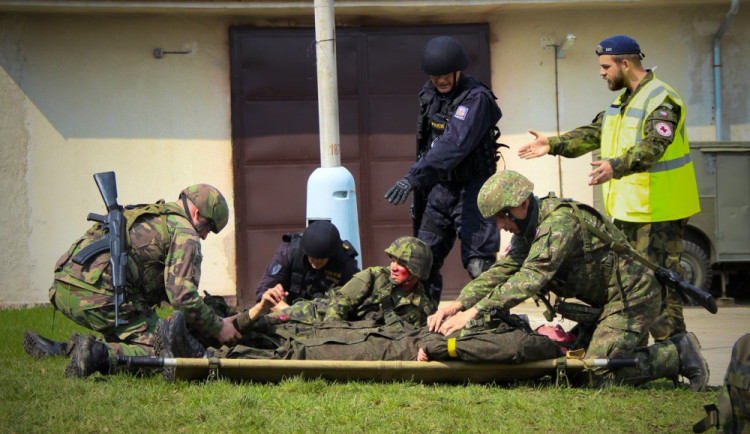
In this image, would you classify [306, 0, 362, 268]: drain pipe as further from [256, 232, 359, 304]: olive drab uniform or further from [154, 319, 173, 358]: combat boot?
[154, 319, 173, 358]: combat boot

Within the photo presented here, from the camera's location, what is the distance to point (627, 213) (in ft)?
21.2

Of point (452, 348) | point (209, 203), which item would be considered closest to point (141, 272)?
point (209, 203)

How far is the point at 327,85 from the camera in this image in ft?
30.4

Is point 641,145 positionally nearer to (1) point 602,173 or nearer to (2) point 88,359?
(1) point 602,173

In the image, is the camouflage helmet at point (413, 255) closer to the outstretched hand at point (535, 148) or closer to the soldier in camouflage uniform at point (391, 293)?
the soldier in camouflage uniform at point (391, 293)

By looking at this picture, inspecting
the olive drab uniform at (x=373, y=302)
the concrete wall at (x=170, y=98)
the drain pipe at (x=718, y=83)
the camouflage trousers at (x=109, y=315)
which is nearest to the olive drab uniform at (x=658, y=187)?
the olive drab uniform at (x=373, y=302)

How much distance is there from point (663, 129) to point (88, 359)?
371cm

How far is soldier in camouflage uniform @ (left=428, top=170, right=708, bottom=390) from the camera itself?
5.88 metres

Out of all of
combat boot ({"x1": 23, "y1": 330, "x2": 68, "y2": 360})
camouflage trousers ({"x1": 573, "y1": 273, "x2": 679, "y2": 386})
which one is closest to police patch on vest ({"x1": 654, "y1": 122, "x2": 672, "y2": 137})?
camouflage trousers ({"x1": 573, "y1": 273, "x2": 679, "y2": 386})

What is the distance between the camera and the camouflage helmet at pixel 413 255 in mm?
6762

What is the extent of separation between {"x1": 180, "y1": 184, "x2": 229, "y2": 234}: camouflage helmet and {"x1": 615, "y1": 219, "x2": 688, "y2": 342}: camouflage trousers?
8.67ft

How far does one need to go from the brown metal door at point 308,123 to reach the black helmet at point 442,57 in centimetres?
461

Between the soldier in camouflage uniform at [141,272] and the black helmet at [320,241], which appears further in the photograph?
the black helmet at [320,241]

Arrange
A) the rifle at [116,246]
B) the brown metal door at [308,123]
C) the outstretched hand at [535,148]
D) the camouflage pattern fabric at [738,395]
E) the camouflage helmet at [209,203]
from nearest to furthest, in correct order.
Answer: the camouflage pattern fabric at [738,395], the rifle at [116,246], the camouflage helmet at [209,203], the outstretched hand at [535,148], the brown metal door at [308,123]
